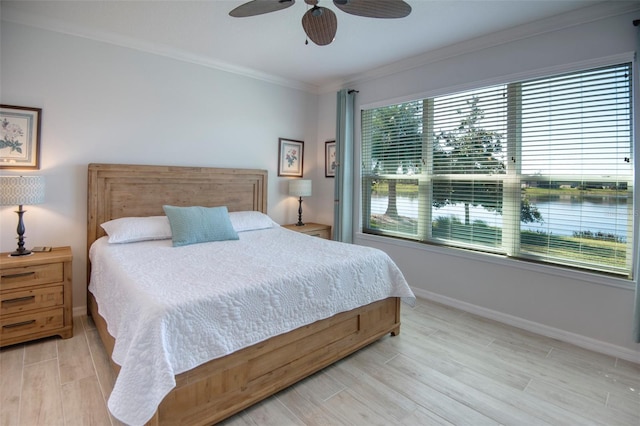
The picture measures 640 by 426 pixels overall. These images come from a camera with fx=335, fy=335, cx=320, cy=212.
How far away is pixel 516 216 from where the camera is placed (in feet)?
9.70

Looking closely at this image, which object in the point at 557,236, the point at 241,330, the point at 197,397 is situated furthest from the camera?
the point at 557,236

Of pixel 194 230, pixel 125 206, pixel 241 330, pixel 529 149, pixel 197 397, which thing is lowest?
pixel 197 397

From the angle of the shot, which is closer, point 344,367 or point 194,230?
point 344,367

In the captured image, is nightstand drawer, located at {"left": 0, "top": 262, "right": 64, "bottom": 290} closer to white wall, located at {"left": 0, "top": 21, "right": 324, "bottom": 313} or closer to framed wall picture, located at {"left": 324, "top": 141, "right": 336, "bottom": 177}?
white wall, located at {"left": 0, "top": 21, "right": 324, "bottom": 313}

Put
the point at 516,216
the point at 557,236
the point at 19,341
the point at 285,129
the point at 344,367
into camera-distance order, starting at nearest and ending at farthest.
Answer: the point at 344,367
the point at 19,341
the point at 557,236
the point at 516,216
the point at 285,129

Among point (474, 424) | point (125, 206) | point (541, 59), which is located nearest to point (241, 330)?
point (474, 424)

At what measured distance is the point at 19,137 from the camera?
269 cm

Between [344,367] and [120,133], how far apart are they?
2878mm

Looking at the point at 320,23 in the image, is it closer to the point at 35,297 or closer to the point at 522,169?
the point at 522,169

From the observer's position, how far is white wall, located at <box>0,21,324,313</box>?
275cm

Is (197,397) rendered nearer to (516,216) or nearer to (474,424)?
(474,424)

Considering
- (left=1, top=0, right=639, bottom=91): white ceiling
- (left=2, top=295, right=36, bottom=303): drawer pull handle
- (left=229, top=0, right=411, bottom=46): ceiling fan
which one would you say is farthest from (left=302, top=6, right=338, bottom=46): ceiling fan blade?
(left=2, top=295, right=36, bottom=303): drawer pull handle

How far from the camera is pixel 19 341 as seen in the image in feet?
7.94

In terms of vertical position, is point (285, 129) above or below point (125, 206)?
above
